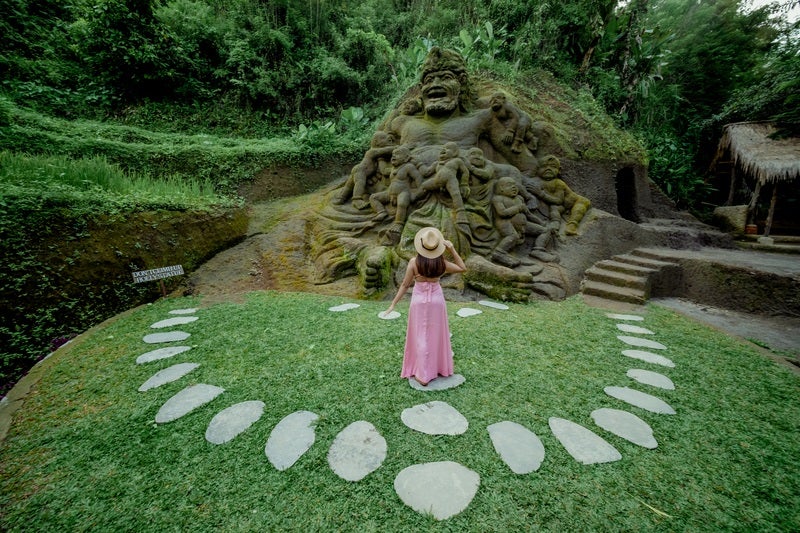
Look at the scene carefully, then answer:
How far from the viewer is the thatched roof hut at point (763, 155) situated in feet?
23.0

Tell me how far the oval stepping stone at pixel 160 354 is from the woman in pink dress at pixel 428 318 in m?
1.97

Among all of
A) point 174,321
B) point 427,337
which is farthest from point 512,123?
point 174,321

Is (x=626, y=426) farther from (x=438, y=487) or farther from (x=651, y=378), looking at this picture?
(x=438, y=487)

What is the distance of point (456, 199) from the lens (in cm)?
445

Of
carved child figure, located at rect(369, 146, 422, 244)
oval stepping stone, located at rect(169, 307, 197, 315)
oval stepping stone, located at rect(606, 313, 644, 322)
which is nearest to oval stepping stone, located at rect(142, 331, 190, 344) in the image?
oval stepping stone, located at rect(169, 307, 197, 315)

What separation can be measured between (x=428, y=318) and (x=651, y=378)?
1.79m

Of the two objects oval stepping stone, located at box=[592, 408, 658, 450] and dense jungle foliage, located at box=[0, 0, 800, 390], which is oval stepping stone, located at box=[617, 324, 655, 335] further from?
dense jungle foliage, located at box=[0, 0, 800, 390]

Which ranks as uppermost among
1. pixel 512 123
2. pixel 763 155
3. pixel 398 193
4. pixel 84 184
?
pixel 512 123

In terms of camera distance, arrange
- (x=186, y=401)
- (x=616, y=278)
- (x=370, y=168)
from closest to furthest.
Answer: (x=186, y=401) < (x=616, y=278) < (x=370, y=168)

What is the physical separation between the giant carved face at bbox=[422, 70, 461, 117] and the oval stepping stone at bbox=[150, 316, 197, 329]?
191 inches

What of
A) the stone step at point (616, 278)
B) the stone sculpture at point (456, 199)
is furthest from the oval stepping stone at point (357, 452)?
the stone step at point (616, 278)

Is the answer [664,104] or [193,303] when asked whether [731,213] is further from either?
[193,303]

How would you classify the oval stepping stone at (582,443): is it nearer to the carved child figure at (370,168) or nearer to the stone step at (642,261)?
the stone step at (642,261)

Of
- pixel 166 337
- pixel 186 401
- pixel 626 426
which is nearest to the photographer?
pixel 626 426
